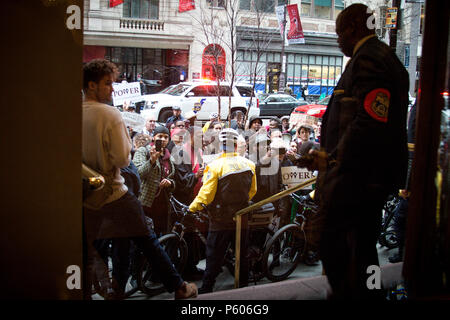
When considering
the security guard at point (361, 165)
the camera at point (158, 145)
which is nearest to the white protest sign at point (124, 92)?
the camera at point (158, 145)

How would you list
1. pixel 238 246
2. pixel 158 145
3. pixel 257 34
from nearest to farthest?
pixel 238 246 < pixel 158 145 < pixel 257 34

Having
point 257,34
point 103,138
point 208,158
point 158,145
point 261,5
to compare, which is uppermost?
point 261,5

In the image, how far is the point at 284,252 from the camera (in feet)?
18.2

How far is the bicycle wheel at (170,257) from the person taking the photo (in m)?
4.66

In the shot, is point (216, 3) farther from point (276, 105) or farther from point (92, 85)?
point (276, 105)

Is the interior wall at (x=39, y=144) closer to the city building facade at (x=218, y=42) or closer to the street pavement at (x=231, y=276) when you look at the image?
the street pavement at (x=231, y=276)

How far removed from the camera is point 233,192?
15.7 feet

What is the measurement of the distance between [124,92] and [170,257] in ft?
11.7

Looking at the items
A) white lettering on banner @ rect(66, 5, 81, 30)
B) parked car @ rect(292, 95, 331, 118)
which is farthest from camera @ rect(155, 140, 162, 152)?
parked car @ rect(292, 95, 331, 118)

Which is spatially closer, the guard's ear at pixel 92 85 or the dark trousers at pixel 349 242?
the dark trousers at pixel 349 242

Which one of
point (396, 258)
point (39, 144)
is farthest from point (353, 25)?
point (396, 258)

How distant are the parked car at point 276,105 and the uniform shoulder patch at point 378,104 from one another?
15799 mm

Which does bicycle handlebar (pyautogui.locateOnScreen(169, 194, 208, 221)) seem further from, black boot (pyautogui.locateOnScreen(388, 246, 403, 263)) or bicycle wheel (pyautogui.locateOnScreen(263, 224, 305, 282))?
black boot (pyautogui.locateOnScreen(388, 246, 403, 263))

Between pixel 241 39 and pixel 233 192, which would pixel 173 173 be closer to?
pixel 233 192
